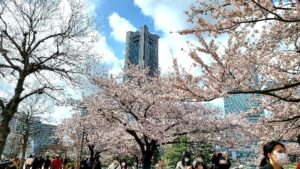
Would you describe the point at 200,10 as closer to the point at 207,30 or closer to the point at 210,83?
the point at 207,30

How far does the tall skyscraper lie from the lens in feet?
481

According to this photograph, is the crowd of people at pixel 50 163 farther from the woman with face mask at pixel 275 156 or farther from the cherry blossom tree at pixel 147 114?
the woman with face mask at pixel 275 156

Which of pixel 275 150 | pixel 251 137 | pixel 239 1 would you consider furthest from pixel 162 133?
pixel 275 150

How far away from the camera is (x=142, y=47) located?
485ft

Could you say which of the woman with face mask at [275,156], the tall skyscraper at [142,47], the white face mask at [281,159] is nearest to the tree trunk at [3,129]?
the woman with face mask at [275,156]

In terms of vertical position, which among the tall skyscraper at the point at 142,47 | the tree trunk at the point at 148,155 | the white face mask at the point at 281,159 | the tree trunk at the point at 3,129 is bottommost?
the white face mask at the point at 281,159

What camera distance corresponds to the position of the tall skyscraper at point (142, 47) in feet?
481

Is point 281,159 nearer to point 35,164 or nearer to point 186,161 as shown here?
point 186,161

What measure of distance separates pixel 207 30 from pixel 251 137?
16043 millimetres

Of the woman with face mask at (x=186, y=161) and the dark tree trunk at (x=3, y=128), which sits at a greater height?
the dark tree trunk at (x=3, y=128)

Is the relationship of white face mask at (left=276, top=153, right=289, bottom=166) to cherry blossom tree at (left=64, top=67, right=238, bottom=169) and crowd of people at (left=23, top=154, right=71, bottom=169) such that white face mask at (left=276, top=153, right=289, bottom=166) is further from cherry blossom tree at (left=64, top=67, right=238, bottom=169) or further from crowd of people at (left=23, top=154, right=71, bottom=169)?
crowd of people at (left=23, top=154, right=71, bottom=169)

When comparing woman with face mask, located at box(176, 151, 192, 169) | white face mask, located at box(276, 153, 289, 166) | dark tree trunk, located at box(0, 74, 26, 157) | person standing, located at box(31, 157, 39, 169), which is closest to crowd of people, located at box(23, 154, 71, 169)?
person standing, located at box(31, 157, 39, 169)

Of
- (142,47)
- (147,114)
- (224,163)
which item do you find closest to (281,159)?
(224,163)

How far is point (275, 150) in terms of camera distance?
3941 mm
